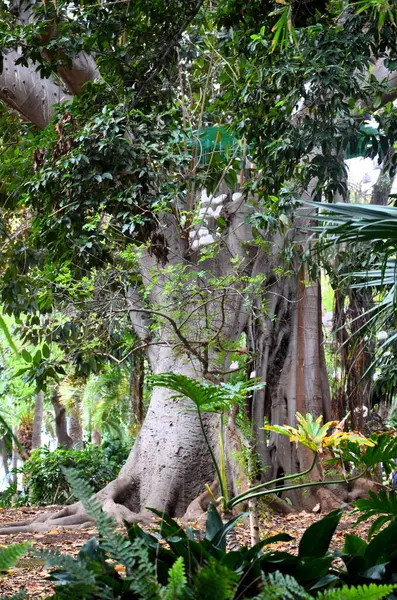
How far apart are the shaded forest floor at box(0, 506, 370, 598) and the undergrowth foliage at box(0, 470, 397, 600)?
206 centimetres

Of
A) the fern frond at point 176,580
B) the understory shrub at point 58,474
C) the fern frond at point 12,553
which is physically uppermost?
the understory shrub at point 58,474

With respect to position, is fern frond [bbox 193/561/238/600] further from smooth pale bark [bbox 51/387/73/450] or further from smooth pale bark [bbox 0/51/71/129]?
smooth pale bark [bbox 51/387/73/450]

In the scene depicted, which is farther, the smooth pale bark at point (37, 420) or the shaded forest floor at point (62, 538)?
the smooth pale bark at point (37, 420)

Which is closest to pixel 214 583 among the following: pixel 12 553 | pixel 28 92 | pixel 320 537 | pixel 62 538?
pixel 12 553

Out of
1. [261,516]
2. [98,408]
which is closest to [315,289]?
[261,516]

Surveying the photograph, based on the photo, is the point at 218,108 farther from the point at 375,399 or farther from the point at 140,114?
the point at 375,399

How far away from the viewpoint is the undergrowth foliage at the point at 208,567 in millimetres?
1351

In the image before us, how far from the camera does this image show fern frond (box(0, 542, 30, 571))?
48.6 inches

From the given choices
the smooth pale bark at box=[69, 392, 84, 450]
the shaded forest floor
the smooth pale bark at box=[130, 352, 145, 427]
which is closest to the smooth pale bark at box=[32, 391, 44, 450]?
the smooth pale bark at box=[69, 392, 84, 450]

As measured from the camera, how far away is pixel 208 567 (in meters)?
1.42

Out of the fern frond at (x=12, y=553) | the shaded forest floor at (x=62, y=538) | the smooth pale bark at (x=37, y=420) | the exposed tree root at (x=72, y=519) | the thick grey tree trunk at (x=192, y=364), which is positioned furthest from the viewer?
the smooth pale bark at (x=37, y=420)

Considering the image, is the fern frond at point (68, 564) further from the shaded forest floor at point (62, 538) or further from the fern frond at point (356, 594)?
the shaded forest floor at point (62, 538)

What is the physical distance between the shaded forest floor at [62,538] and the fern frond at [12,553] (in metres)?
2.73

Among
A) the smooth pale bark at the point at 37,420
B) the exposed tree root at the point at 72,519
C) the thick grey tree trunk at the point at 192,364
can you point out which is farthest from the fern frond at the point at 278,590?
the smooth pale bark at the point at 37,420
